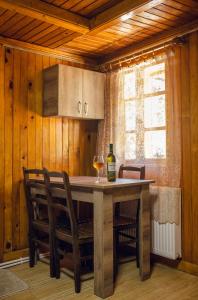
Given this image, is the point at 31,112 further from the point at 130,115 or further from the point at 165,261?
the point at 165,261

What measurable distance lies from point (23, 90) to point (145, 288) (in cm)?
226

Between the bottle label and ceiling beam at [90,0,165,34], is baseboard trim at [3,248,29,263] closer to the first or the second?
the bottle label

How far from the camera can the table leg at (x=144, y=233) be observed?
2625 millimetres

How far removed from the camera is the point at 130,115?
11.0ft

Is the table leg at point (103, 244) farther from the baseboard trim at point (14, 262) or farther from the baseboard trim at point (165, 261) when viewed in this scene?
the baseboard trim at point (14, 262)

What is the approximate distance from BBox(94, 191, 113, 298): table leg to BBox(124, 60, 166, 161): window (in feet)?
3.18

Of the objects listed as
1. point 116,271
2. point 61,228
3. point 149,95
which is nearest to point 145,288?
point 116,271

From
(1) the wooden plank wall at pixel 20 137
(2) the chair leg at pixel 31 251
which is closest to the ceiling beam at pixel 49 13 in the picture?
(1) the wooden plank wall at pixel 20 137

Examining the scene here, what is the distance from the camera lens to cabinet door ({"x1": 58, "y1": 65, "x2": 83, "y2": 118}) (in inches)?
126

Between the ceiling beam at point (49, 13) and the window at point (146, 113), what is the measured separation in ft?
2.58

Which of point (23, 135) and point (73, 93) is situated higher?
point (73, 93)

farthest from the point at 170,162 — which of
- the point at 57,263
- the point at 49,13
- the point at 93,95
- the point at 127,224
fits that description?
the point at 49,13

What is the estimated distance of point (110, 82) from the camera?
11.8 feet

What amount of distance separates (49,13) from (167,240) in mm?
2277
